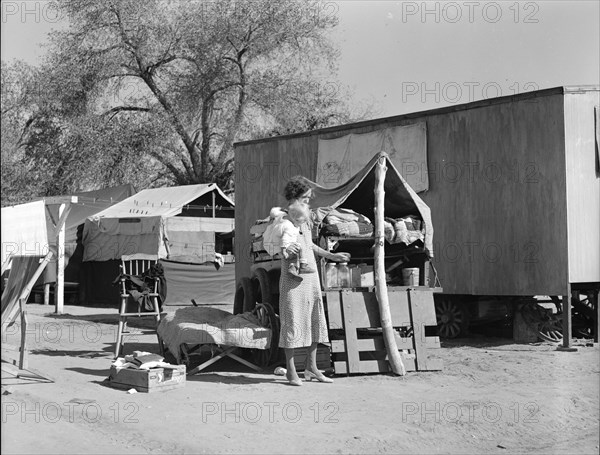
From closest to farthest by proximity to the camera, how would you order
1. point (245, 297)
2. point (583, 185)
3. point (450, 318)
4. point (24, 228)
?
point (24, 228) < point (245, 297) < point (583, 185) < point (450, 318)

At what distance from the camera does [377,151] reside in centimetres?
1343

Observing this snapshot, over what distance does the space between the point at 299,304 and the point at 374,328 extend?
5.05ft

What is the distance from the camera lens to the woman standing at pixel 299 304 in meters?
7.78

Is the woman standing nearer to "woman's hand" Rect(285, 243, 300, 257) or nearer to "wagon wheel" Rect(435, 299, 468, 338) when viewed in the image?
"woman's hand" Rect(285, 243, 300, 257)

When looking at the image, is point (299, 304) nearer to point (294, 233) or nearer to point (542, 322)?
point (294, 233)

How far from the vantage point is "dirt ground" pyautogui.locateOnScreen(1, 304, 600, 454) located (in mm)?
5648

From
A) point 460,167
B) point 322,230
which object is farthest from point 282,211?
point 460,167

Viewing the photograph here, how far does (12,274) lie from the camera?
745 cm

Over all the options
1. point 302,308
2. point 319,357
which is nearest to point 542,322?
point 319,357

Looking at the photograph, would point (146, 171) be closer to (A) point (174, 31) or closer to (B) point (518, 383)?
(A) point (174, 31)

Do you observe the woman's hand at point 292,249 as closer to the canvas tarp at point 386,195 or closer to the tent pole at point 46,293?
the canvas tarp at point 386,195

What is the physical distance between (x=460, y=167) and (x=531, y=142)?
1.31 meters

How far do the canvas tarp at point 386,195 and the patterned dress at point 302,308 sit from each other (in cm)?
165

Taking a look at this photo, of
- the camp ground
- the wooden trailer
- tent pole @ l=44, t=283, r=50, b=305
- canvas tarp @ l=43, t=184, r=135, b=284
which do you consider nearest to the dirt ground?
the camp ground
